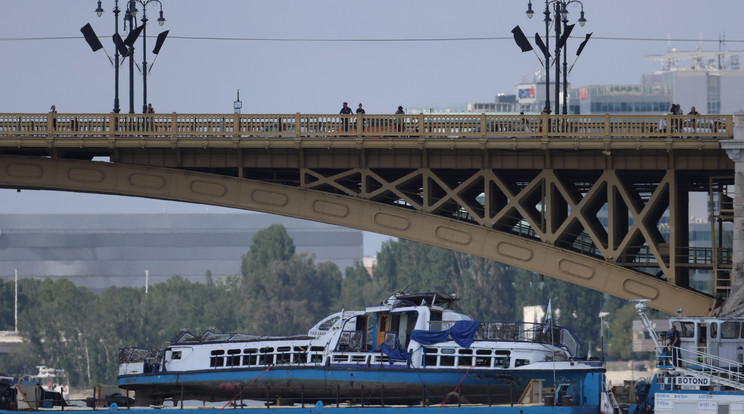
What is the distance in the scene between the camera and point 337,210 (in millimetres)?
69625

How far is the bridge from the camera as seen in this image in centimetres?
6675

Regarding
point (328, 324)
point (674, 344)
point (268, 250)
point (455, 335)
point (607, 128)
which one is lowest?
point (674, 344)

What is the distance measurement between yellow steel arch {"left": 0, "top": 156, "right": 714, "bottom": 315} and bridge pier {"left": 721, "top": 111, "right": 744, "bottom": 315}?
9.38ft

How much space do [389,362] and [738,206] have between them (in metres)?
14.5

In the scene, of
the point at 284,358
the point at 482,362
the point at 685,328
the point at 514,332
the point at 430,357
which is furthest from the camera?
the point at 284,358

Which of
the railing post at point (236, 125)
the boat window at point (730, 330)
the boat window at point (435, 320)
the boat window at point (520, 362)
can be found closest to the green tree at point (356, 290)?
the railing post at point (236, 125)

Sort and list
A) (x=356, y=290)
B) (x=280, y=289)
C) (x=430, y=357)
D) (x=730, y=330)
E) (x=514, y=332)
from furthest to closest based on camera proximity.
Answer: (x=356, y=290) → (x=280, y=289) → (x=430, y=357) → (x=514, y=332) → (x=730, y=330)

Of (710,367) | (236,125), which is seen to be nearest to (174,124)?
(236,125)

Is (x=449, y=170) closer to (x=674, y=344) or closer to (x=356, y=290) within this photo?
(x=674, y=344)

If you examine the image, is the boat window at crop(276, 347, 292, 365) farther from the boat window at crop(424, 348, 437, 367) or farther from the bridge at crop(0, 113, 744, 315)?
the bridge at crop(0, 113, 744, 315)

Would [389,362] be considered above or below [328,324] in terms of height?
below

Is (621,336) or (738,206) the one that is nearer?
(738,206)

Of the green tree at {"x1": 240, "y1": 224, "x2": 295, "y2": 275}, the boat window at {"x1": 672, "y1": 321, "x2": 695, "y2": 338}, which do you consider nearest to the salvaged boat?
the boat window at {"x1": 672, "y1": 321, "x2": 695, "y2": 338}

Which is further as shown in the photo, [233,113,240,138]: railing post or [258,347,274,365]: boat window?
[233,113,240,138]: railing post
